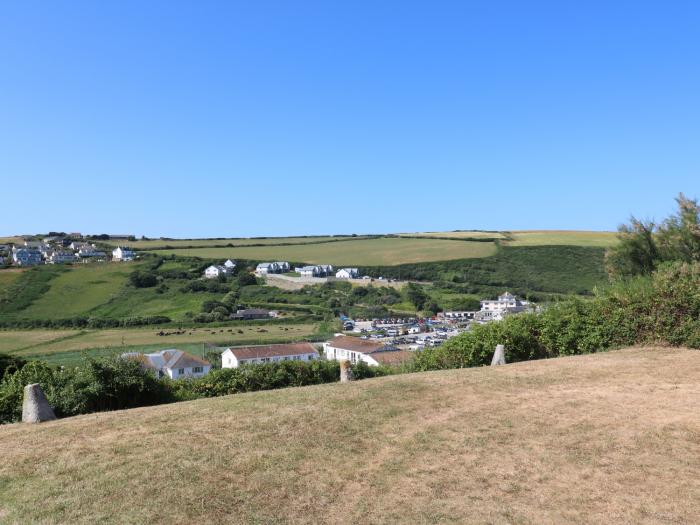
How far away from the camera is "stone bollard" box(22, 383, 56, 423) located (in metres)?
8.25

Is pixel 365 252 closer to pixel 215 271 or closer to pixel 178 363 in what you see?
pixel 215 271

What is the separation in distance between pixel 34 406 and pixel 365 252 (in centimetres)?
9830

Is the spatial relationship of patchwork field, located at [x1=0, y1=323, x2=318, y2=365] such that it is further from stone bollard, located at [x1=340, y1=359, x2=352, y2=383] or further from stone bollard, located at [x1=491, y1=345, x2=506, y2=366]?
stone bollard, located at [x1=491, y1=345, x2=506, y2=366]

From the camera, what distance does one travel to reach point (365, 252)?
10612 cm

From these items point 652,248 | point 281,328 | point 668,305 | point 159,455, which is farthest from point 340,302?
point 159,455

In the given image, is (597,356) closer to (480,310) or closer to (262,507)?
(262,507)

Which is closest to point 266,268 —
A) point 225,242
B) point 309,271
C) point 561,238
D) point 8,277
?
point 309,271

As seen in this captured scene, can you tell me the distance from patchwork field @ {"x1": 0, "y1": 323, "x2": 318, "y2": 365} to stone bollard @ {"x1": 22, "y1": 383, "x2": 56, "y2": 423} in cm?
3455

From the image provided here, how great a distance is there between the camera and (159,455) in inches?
244

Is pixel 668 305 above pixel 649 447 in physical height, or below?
above

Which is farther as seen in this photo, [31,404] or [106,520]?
[31,404]

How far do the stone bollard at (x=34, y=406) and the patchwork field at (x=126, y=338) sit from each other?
3455 centimetres

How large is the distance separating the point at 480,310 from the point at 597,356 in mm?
Result: 59895

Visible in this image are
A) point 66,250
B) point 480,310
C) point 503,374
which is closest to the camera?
point 503,374
